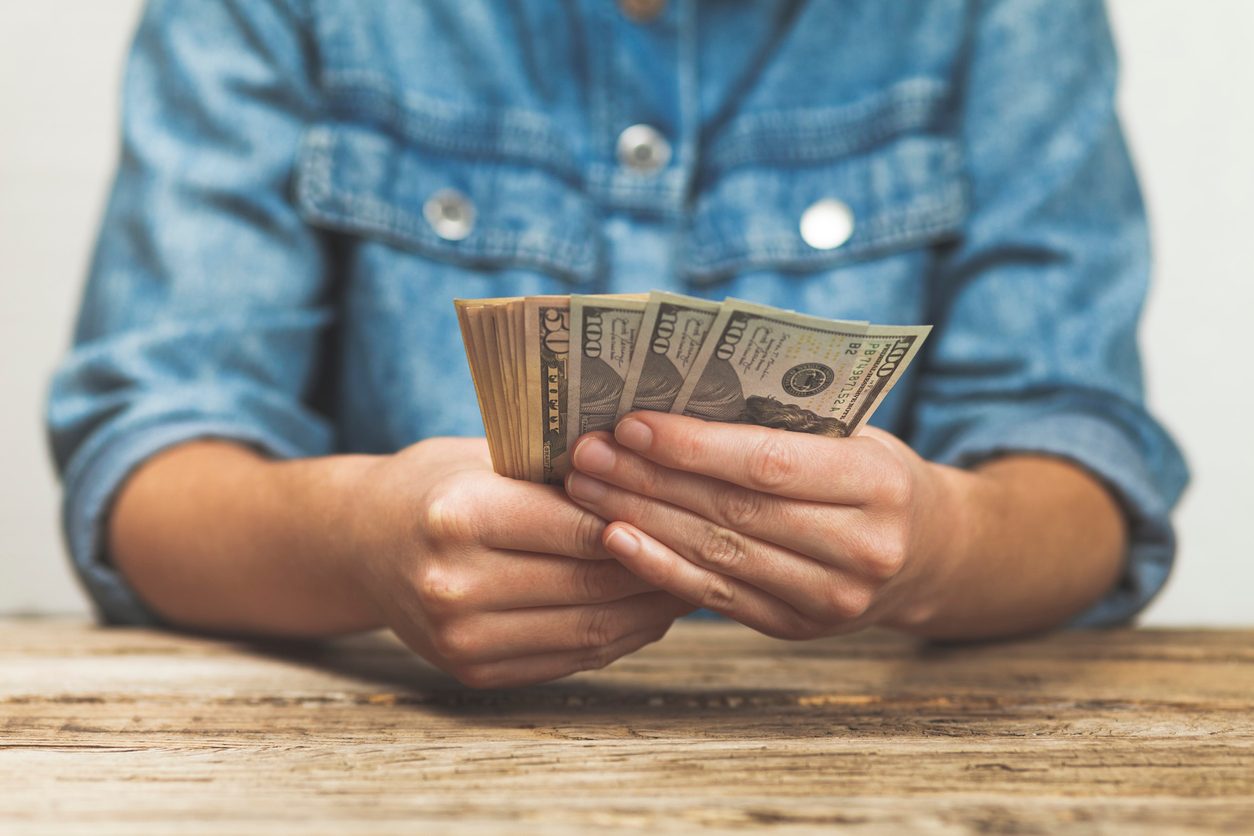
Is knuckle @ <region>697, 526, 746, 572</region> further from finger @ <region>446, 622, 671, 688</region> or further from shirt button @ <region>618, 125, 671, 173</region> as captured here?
shirt button @ <region>618, 125, 671, 173</region>

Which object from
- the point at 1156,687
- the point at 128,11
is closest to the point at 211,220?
the point at 1156,687

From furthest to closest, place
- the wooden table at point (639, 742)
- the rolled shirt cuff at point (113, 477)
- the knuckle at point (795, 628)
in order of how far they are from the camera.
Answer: the rolled shirt cuff at point (113, 477) → the knuckle at point (795, 628) → the wooden table at point (639, 742)

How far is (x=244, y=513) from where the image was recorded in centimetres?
83

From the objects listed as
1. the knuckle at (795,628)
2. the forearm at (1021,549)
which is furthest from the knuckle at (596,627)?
the forearm at (1021,549)

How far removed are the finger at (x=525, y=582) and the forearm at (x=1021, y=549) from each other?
0.23 m

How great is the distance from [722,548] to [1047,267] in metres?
0.67

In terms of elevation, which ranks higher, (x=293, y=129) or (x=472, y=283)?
(x=293, y=129)

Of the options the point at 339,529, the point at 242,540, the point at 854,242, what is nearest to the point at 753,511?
the point at 339,529

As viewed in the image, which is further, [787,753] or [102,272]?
[102,272]

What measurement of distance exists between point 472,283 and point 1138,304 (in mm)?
708

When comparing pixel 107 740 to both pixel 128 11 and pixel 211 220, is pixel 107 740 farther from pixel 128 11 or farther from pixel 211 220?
pixel 128 11

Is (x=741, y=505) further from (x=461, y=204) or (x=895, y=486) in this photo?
(x=461, y=204)

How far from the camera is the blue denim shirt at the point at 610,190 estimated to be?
1.07m

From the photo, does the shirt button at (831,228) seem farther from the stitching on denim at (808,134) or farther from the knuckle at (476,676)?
the knuckle at (476,676)
